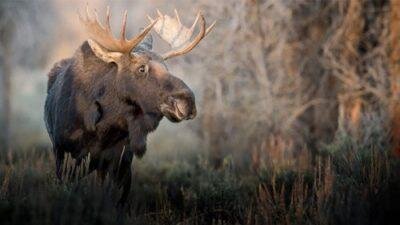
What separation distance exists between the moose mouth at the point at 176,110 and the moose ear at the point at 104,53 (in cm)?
81

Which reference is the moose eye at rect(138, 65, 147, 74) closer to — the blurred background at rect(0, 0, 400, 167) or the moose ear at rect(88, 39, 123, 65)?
the moose ear at rect(88, 39, 123, 65)

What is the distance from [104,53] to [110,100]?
1.74 feet

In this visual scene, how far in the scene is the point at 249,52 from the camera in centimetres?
1257

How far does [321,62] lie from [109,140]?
648 centimetres

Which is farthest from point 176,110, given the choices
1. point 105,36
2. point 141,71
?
point 105,36

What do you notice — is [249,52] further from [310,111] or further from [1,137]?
[1,137]

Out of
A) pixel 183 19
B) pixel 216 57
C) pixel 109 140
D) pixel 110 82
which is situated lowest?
pixel 109 140

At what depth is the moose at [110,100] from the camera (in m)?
6.79

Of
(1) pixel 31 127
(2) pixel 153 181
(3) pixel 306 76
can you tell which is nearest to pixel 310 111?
(3) pixel 306 76

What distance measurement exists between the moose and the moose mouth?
2 centimetres

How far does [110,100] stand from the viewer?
6.96 meters

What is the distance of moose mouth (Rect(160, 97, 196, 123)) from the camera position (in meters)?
6.38

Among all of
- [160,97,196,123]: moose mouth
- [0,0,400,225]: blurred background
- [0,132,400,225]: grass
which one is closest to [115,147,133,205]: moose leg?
[0,132,400,225]: grass

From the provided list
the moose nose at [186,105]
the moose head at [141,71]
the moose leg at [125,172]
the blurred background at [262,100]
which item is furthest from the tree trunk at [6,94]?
the moose nose at [186,105]
